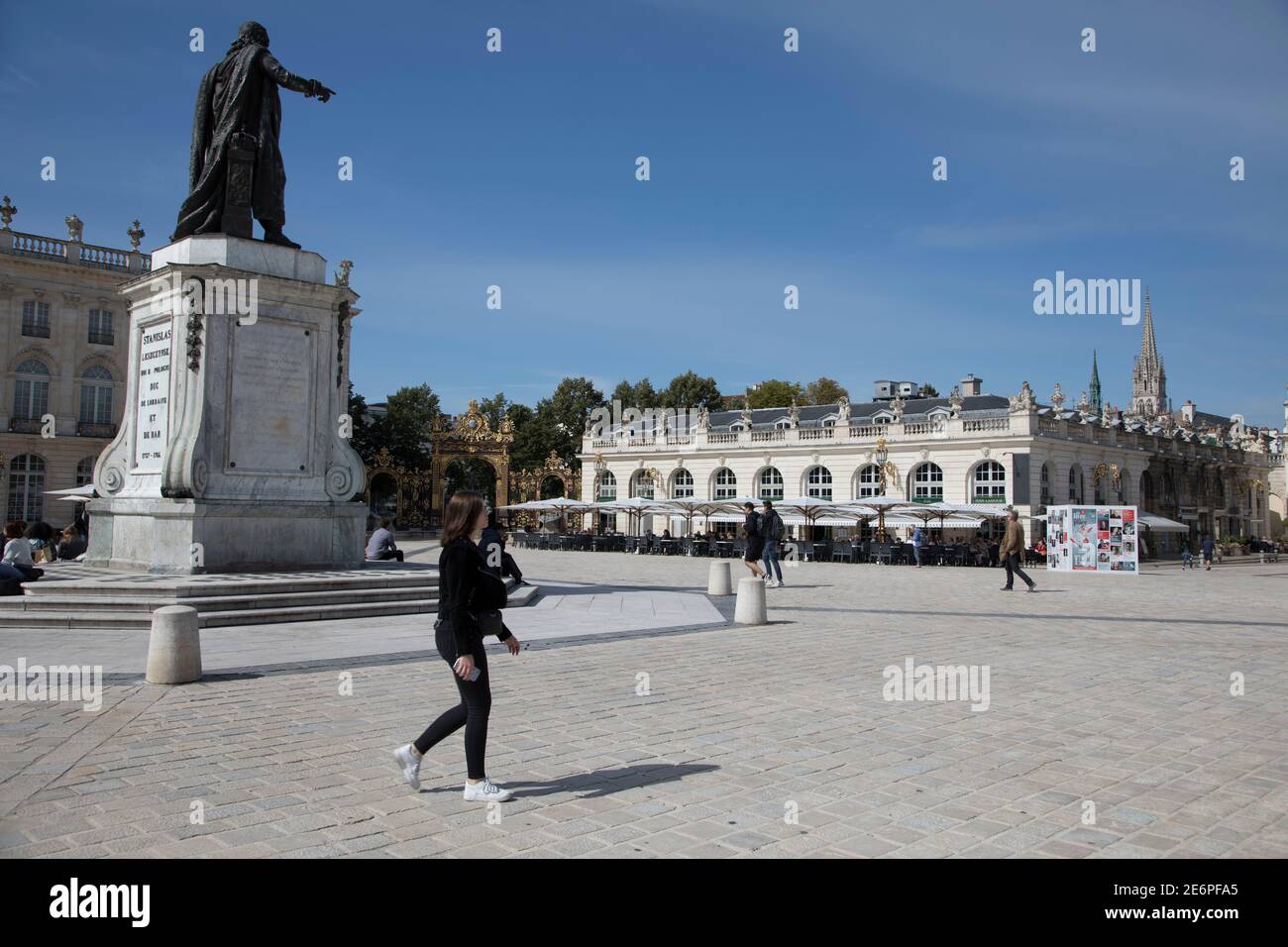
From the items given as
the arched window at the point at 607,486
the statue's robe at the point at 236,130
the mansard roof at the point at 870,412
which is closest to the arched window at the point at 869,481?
the mansard roof at the point at 870,412

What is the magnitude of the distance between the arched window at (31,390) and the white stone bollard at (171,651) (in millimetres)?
49425

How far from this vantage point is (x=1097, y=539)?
103 ft

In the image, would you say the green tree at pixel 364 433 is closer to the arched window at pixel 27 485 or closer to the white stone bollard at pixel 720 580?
the arched window at pixel 27 485

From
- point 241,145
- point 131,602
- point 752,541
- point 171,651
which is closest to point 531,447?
point 752,541

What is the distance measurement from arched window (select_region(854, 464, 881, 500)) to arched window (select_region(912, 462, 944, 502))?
200cm

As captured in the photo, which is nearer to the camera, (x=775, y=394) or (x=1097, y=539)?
(x=1097, y=539)

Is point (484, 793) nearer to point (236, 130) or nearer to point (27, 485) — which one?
point (236, 130)

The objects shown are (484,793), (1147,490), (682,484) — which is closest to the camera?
(484,793)

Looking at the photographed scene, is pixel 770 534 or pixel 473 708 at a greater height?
pixel 770 534

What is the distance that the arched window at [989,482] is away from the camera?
45.4 metres

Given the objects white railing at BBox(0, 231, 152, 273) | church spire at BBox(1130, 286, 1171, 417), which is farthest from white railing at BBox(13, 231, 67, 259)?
church spire at BBox(1130, 286, 1171, 417)

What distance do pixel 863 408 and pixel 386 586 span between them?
154ft

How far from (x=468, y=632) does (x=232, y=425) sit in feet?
35.7

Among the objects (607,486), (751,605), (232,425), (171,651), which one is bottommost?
(751,605)
